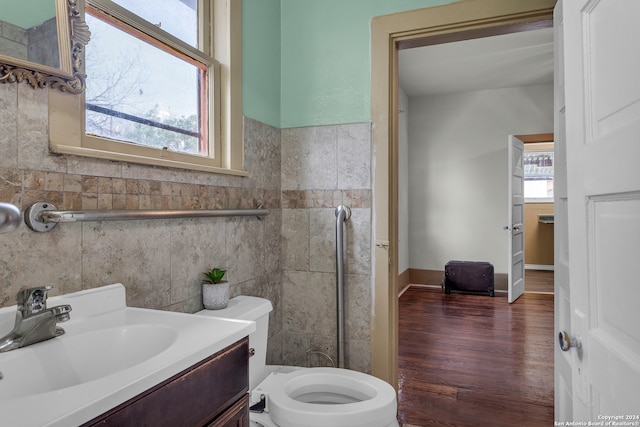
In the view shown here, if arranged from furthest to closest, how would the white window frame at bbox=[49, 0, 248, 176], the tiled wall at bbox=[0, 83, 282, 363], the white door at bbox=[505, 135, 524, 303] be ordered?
the white door at bbox=[505, 135, 524, 303] < the white window frame at bbox=[49, 0, 248, 176] < the tiled wall at bbox=[0, 83, 282, 363]

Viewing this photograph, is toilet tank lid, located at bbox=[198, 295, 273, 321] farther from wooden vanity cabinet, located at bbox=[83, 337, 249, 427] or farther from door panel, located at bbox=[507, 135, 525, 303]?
door panel, located at bbox=[507, 135, 525, 303]

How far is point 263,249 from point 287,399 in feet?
2.52

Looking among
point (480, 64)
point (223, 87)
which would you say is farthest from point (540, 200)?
point (223, 87)

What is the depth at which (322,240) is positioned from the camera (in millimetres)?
2064

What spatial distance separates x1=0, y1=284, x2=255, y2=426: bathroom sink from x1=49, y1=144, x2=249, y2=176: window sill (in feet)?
1.25

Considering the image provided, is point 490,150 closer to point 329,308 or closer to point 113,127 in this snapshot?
point 329,308

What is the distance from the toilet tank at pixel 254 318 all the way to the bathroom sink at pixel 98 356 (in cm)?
38

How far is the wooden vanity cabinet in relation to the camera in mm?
686

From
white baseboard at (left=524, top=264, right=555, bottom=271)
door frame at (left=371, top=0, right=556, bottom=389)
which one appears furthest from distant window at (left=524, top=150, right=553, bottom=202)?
door frame at (left=371, top=0, right=556, bottom=389)

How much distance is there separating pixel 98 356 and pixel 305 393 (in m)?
0.88

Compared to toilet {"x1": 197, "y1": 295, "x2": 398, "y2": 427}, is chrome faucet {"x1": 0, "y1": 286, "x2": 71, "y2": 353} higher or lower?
higher

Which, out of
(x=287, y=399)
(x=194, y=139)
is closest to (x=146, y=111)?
(x=194, y=139)

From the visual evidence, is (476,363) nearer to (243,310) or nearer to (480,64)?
(243,310)

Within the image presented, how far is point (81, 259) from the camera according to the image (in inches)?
43.3
